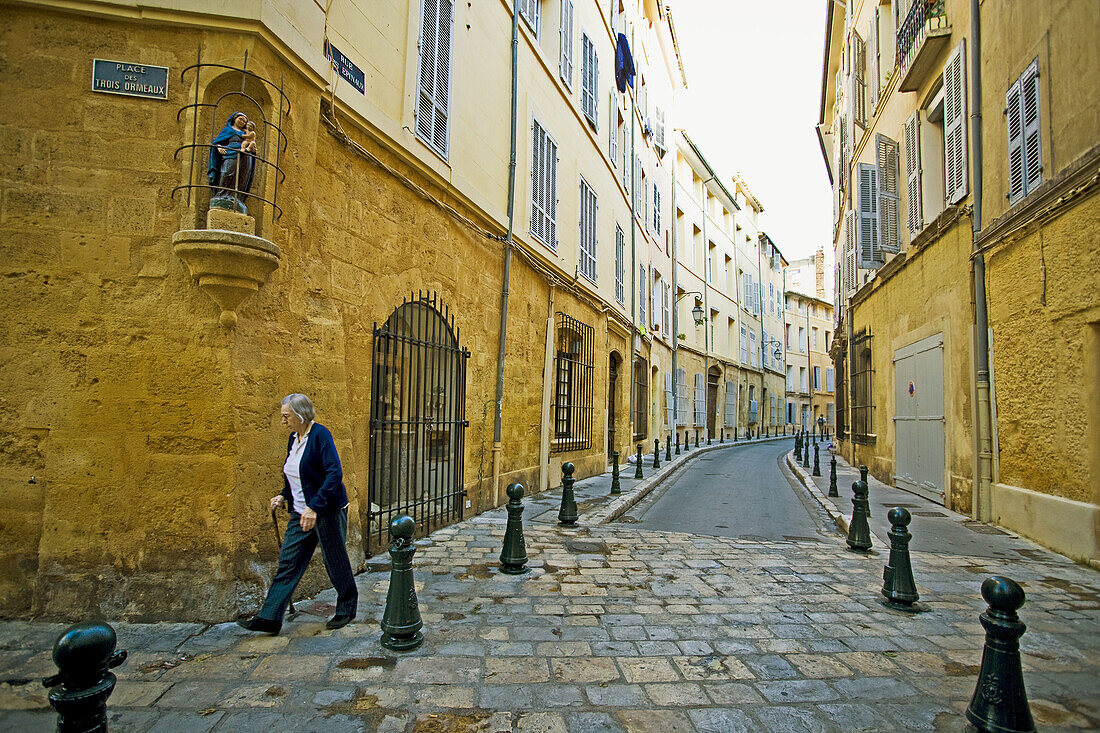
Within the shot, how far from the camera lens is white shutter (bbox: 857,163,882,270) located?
42.3ft

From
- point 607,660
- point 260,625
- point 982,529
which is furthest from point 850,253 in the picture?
point 260,625

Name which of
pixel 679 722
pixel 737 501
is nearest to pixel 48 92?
pixel 679 722

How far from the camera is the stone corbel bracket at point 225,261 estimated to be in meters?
4.07

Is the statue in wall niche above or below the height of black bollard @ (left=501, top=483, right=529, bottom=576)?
above

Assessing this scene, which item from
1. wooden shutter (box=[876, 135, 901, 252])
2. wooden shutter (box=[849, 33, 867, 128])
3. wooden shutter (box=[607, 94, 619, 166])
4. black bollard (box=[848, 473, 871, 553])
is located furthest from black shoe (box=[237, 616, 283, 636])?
Result: wooden shutter (box=[849, 33, 867, 128])

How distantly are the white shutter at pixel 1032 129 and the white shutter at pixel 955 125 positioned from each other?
5.07ft

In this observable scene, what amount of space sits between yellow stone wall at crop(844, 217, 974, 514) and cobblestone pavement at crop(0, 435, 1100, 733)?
135 inches

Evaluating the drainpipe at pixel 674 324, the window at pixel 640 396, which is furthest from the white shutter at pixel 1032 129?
the drainpipe at pixel 674 324

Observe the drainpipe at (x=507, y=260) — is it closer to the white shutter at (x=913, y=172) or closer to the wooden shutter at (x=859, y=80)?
the white shutter at (x=913, y=172)

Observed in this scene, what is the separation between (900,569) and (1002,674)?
2.05m

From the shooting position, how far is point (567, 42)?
12.0 m

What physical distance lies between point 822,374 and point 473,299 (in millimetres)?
44908

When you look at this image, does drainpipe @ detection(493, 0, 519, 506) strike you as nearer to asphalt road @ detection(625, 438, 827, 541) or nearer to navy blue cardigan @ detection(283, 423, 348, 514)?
asphalt road @ detection(625, 438, 827, 541)

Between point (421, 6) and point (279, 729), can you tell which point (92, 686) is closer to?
point (279, 729)
